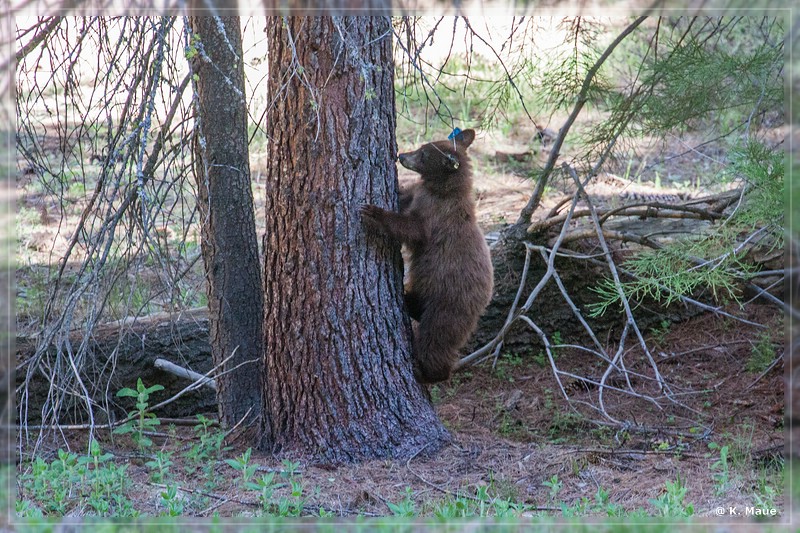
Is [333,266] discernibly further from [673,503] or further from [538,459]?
[673,503]

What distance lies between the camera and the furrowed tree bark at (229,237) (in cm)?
522

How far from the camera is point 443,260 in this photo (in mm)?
5492

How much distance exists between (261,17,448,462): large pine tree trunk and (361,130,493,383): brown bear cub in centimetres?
40

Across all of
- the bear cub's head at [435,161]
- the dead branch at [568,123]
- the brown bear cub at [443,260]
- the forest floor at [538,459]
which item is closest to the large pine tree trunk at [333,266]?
the forest floor at [538,459]

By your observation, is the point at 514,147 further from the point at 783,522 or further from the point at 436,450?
the point at 783,522

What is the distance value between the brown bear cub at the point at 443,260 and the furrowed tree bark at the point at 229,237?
112 centimetres

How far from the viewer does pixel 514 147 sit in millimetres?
11633

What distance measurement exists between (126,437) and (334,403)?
2.00m

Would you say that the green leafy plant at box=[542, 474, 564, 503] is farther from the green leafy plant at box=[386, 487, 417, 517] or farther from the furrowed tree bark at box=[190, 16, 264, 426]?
the furrowed tree bark at box=[190, 16, 264, 426]

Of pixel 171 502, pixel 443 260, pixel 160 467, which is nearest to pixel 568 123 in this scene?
pixel 443 260

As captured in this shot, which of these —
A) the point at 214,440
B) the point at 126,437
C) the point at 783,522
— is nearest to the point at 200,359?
the point at 126,437

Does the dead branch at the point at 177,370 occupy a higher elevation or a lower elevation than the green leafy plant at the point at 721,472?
higher

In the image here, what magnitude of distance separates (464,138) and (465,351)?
217cm

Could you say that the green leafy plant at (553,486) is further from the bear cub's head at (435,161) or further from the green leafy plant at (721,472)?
the bear cub's head at (435,161)
